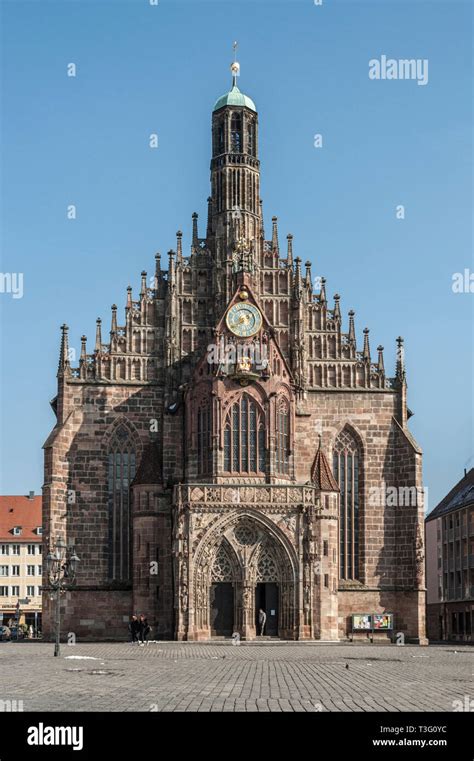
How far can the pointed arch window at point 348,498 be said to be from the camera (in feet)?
240

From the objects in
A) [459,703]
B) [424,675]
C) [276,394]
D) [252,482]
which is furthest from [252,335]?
[459,703]

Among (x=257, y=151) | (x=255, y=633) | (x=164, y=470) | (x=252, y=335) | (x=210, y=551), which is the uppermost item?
(x=257, y=151)

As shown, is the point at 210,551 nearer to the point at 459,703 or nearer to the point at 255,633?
the point at 255,633

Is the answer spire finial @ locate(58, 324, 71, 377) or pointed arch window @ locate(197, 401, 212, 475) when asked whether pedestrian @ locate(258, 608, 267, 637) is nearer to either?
pointed arch window @ locate(197, 401, 212, 475)

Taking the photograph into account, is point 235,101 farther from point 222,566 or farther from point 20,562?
point 20,562

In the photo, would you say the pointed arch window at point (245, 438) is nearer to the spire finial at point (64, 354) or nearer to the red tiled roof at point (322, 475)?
the red tiled roof at point (322, 475)

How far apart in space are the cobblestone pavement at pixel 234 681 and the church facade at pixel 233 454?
13839 millimetres

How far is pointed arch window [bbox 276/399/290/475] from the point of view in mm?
70562

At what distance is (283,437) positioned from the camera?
233 feet

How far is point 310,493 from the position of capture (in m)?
67.8

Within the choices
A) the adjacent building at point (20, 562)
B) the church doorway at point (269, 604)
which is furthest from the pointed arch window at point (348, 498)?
the adjacent building at point (20, 562)

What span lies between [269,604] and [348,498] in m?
8.88

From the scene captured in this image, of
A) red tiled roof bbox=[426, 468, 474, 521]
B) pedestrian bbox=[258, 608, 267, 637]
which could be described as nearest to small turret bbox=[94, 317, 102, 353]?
pedestrian bbox=[258, 608, 267, 637]
